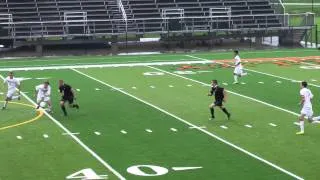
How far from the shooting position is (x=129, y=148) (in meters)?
19.7

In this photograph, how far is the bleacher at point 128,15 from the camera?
50562 millimetres

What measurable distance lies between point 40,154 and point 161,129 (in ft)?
15.0

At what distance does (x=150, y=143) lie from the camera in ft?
66.6

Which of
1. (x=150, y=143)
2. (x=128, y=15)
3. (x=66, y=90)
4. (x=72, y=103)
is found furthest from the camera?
(x=128, y=15)

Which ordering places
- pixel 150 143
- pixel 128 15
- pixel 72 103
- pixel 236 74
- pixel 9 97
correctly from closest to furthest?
pixel 150 143 < pixel 72 103 < pixel 9 97 < pixel 236 74 < pixel 128 15

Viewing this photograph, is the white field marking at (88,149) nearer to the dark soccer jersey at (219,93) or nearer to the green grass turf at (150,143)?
the green grass turf at (150,143)

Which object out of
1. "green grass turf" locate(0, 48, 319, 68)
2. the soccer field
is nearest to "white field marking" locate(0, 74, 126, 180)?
the soccer field

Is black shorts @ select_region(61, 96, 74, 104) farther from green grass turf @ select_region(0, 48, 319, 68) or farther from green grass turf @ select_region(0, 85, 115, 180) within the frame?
green grass turf @ select_region(0, 48, 319, 68)

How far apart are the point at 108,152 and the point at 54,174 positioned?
8.33ft

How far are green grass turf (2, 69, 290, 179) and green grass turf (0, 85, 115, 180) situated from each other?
0.55 m

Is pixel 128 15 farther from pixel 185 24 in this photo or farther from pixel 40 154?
pixel 40 154

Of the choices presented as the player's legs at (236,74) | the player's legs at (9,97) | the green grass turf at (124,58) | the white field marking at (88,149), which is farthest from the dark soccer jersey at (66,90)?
the green grass turf at (124,58)

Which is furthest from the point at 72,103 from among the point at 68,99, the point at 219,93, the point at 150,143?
the point at 150,143

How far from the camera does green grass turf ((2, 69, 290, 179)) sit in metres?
17.3
